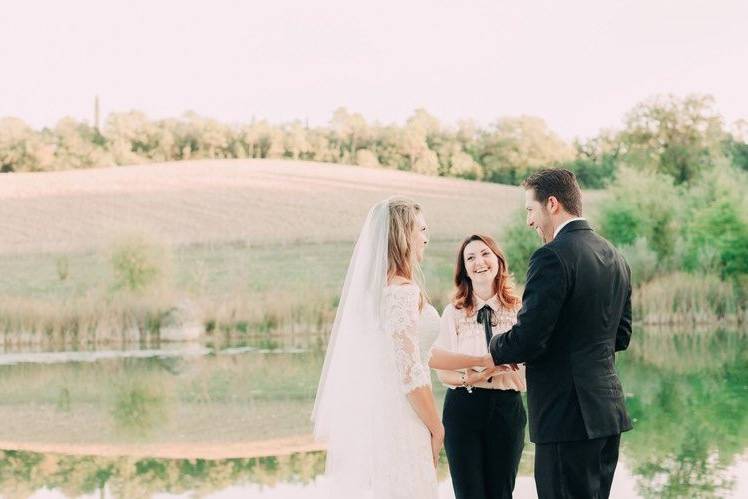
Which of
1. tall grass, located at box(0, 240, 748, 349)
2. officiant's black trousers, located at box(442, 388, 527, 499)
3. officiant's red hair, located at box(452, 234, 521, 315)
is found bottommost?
tall grass, located at box(0, 240, 748, 349)

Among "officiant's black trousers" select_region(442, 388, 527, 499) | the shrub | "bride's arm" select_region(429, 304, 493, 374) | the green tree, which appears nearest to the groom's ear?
"bride's arm" select_region(429, 304, 493, 374)

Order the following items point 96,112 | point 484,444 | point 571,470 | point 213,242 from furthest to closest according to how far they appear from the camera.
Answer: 1. point 96,112
2. point 213,242
3. point 484,444
4. point 571,470

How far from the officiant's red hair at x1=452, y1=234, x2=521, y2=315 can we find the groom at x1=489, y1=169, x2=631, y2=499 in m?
0.88

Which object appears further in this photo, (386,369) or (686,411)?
(686,411)

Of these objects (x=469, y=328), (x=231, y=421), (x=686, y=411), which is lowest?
(x=231, y=421)

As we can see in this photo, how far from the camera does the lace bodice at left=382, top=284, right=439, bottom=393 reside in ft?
15.3

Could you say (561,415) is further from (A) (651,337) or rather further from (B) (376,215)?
(A) (651,337)

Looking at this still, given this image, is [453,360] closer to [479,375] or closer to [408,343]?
[479,375]

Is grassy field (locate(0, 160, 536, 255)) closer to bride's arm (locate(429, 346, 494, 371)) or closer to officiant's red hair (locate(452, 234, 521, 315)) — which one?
officiant's red hair (locate(452, 234, 521, 315))

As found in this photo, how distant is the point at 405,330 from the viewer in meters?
4.67

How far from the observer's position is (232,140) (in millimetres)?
53500

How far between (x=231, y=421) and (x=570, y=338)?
352 inches

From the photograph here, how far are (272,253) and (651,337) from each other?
18333 mm

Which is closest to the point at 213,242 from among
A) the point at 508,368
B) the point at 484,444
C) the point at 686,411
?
the point at 686,411
